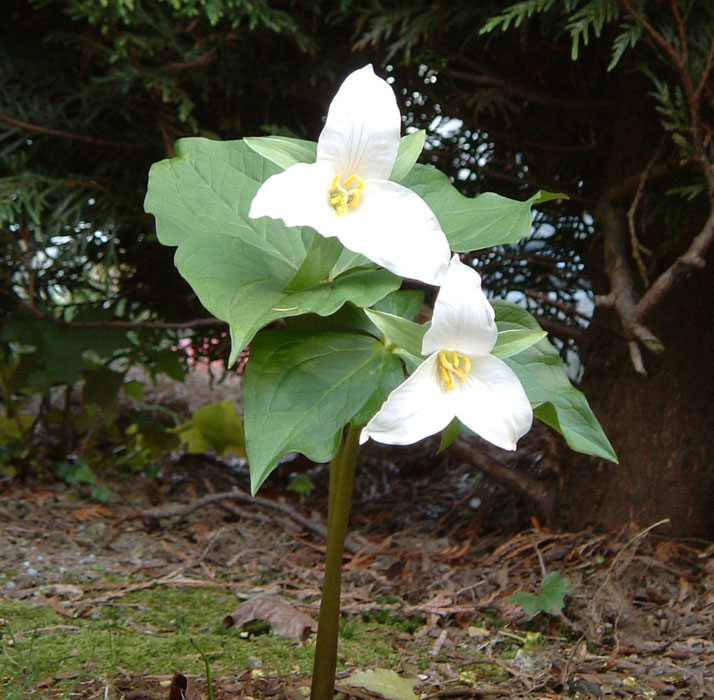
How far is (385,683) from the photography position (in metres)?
1.19

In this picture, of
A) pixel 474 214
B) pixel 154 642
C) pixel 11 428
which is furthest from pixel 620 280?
pixel 11 428

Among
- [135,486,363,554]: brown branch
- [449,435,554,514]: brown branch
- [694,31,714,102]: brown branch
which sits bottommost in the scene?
[135,486,363,554]: brown branch

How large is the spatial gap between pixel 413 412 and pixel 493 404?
0.33 feet

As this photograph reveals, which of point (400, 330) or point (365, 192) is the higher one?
point (365, 192)

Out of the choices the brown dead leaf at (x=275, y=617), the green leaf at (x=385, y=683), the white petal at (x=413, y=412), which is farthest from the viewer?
the brown dead leaf at (x=275, y=617)

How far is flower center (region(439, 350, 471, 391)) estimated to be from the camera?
89 centimetres

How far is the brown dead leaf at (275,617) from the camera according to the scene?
1.49 meters

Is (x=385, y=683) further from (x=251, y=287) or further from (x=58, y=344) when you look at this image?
(x=58, y=344)

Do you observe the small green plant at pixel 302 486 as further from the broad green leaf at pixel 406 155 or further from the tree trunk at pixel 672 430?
the broad green leaf at pixel 406 155

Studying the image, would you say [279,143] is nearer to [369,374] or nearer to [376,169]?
[376,169]

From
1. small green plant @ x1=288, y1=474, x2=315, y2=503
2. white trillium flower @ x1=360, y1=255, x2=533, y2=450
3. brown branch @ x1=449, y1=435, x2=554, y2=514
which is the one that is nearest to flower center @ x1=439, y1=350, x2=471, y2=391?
white trillium flower @ x1=360, y1=255, x2=533, y2=450

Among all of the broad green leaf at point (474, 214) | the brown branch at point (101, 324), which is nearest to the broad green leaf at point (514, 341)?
the broad green leaf at point (474, 214)

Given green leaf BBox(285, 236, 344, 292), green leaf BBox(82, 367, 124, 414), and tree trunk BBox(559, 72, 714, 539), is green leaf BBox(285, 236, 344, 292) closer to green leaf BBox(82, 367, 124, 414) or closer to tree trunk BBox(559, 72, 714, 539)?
tree trunk BBox(559, 72, 714, 539)

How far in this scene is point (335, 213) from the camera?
36.3 inches
